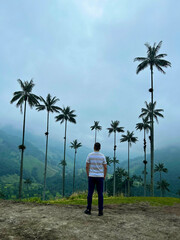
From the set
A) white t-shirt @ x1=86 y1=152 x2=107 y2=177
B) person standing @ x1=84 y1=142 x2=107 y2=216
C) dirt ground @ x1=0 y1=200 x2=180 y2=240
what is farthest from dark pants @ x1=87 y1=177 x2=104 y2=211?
dirt ground @ x1=0 y1=200 x2=180 y2=240

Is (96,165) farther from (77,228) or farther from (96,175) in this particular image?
(77,228)

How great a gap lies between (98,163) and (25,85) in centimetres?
2740

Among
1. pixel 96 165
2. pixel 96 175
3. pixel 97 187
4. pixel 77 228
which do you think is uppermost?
pixel 96 165

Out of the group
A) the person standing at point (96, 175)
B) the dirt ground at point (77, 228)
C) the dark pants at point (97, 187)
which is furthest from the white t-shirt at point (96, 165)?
the dirt ground at point (77, 228)

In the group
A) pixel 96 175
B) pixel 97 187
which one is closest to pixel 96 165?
pixel 96 175

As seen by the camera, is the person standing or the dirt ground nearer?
the dirt ground

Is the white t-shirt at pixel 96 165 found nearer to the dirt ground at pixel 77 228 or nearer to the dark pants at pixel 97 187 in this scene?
the dark pants at pixel 97 187

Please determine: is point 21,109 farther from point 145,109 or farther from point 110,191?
point 110,191

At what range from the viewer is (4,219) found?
4918 mm

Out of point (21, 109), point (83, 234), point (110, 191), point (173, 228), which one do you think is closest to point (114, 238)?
point (83, 234)

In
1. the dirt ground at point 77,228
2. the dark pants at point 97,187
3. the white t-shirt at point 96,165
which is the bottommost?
the dirt ground at point 77,228

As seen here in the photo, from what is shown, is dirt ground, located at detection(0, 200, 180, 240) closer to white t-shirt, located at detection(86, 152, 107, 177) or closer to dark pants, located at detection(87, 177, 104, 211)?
dark pants, located at detection(87, 177, 104, 211)

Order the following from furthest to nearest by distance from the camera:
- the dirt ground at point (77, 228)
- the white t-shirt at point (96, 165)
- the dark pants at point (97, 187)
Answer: the white t-shirt at point (96, 165) → the dark pants at point (97, 187) → the dirt ground at point (77, 228)

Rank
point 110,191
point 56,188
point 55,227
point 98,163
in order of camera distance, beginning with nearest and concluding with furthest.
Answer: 1. point 55,227
2. point 98,163
3. point 110,191
4. point 56,188
